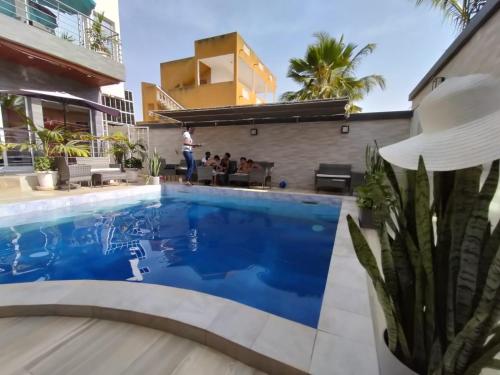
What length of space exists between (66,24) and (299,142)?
34.3 ft

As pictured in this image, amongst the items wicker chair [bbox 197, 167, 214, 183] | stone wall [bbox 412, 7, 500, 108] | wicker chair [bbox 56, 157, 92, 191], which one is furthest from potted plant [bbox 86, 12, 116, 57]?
stone wall [bbox 412, 7, 500, 108]

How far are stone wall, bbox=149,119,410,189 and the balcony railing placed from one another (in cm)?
482

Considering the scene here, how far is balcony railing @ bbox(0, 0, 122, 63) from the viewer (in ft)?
28.2

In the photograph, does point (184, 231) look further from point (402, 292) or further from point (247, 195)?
point (402, 292)

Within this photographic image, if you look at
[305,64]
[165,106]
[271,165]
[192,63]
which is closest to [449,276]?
[271,165]

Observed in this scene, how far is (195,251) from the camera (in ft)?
14.0

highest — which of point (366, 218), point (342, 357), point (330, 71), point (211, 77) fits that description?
point (211, 77)

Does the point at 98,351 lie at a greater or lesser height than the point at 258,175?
lesser

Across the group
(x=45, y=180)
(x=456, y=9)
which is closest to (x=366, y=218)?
(x=456, y=9)

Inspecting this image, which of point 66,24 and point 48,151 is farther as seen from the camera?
point 66,24

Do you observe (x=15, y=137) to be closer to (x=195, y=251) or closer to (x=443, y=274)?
(x=195, y=251)

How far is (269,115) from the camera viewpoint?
928 cm

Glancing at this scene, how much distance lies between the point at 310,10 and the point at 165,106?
347 inches

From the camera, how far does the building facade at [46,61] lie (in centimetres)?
766
